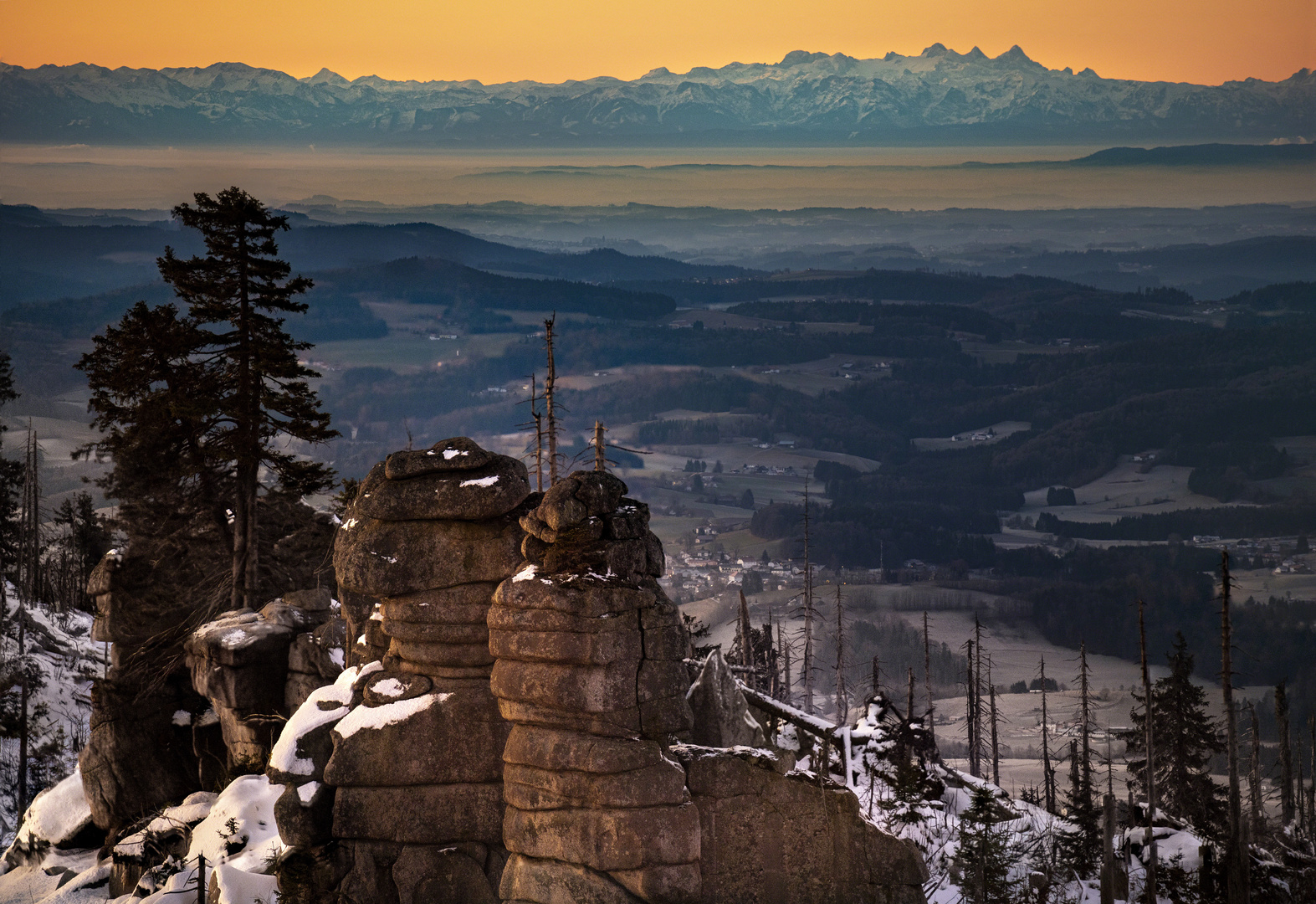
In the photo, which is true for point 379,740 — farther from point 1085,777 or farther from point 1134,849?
point 1085,777

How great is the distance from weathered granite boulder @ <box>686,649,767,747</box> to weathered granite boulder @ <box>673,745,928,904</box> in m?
2.55

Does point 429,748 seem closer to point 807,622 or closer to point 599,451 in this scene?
point 599,451

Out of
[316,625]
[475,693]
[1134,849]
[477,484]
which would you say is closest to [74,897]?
[316,625]

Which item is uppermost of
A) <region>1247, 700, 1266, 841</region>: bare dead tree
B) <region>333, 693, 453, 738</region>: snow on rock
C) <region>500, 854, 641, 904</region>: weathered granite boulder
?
<region>333, 693, 453, 738</region>: snow on rock

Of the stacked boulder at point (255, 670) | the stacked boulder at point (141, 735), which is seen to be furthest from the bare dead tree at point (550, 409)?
the stacked boulder at point (141, 735)

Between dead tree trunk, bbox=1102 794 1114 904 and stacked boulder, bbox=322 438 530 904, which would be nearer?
stacked boulder, bbox=322 438 530 904

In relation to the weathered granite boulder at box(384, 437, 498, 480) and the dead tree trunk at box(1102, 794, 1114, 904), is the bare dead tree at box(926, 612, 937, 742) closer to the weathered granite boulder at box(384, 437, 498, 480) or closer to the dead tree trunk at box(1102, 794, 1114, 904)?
the dead tree trunk at box(1102, 794, 1114, 904)

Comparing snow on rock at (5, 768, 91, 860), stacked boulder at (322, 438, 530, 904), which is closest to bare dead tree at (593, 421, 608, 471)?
stacked boulder at (322, 438, 530, 904)

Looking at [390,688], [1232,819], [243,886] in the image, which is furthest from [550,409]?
[1232,819]

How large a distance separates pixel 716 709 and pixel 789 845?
12.0 ft

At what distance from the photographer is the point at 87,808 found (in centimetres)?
3438

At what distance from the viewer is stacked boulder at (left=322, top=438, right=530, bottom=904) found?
23.1 meters

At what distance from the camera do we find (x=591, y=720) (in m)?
21.2

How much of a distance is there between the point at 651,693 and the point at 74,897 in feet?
55.2
